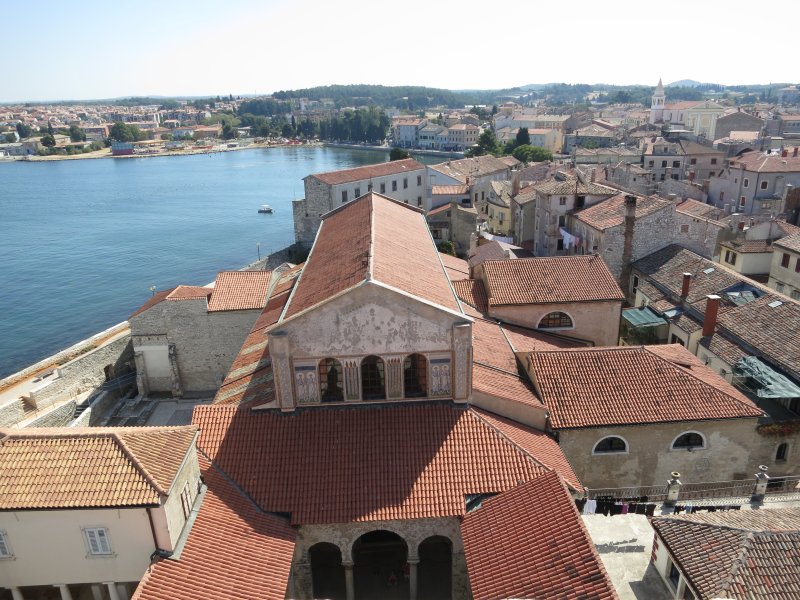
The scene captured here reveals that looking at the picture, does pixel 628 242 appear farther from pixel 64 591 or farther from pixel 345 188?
pixel 64 591

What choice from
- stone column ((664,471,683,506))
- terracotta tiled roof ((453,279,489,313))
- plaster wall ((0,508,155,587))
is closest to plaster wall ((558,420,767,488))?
stone column ((664,471,683,506))

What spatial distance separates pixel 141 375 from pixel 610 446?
90.1 ft

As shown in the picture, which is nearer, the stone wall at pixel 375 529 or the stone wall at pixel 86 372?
the stone wall at pixel 375 529

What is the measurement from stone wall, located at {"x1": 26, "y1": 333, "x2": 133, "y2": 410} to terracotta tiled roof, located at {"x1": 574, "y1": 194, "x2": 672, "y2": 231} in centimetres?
3333

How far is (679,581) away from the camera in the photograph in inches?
580

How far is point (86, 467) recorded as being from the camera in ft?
49.2

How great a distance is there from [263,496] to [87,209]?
371ft

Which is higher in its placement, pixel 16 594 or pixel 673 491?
pixel 16 594

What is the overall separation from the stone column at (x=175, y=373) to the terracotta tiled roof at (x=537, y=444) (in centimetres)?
2227

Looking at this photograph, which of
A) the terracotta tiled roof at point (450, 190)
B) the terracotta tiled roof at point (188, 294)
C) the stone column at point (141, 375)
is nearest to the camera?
the terracotta tiled roof at point (188, 294)

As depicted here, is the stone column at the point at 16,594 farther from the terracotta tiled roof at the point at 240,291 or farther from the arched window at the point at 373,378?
the terracotta tiled roof at the point at 240,291

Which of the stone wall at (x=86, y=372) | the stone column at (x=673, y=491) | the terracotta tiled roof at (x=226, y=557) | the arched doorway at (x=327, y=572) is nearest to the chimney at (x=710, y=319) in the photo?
the stone column at (x=673, y=491)

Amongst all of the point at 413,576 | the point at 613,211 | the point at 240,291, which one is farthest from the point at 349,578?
the point at 613,211

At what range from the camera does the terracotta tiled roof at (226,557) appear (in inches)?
561
